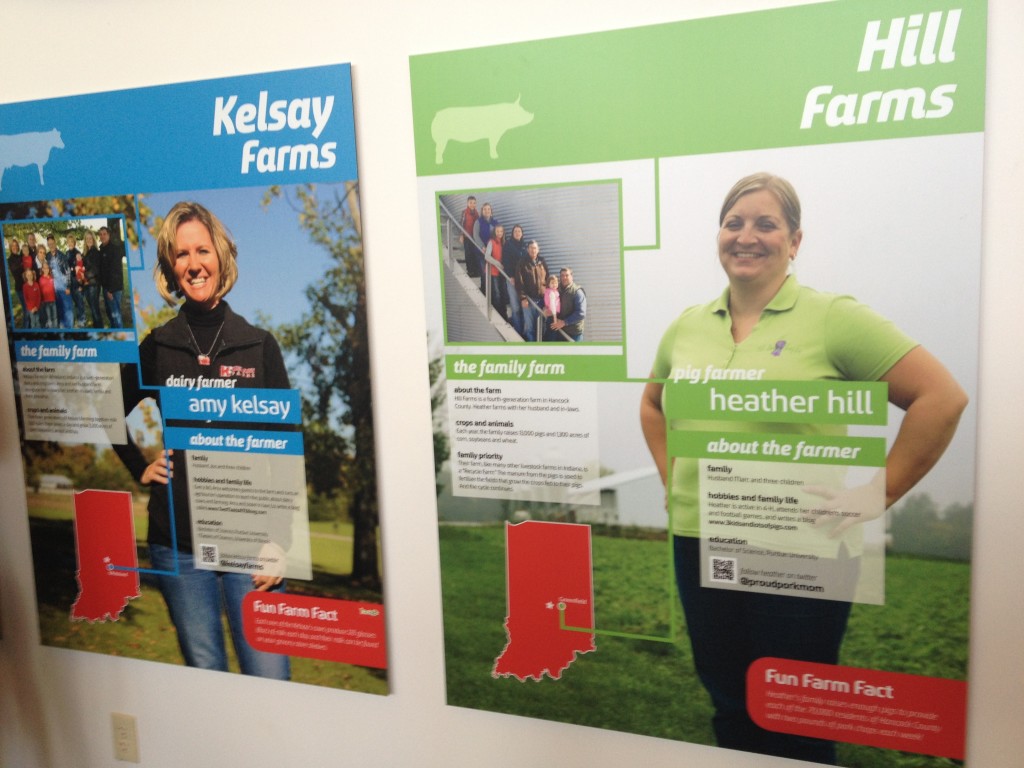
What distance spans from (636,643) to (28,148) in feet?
5.63

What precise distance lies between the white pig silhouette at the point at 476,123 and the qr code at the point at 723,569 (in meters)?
0.85

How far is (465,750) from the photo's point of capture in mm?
1814

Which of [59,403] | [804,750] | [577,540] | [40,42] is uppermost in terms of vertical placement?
[40,42]

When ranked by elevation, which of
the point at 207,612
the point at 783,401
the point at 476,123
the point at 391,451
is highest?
the point at 476,123

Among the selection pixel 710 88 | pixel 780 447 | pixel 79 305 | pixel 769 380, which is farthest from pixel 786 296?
pixel 79 305

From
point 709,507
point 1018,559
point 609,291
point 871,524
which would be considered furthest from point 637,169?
point 1018,559

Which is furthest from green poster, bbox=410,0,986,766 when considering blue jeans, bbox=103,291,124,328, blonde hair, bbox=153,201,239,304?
blue jeans, bbox=103,291,124,328

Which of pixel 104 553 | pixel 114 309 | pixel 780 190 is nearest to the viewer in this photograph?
pixel 780 190

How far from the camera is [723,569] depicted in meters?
1.55

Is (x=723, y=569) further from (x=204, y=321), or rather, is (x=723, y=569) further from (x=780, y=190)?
(x=204, y=321)

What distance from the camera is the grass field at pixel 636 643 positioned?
4.73ft

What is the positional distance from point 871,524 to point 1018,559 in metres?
0.23

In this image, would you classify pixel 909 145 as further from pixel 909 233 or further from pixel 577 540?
pixel 577 540

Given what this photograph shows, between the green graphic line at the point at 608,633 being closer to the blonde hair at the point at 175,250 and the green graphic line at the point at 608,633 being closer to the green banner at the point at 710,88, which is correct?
the green banner at the point at 710,88
